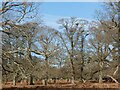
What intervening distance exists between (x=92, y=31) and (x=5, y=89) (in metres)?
10.7

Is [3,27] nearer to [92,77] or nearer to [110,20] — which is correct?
[110,20]

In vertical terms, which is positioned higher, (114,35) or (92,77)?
(114,35)

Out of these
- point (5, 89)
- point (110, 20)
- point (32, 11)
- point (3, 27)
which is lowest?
point (5, 89)

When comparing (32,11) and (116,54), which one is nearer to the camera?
(32,11)

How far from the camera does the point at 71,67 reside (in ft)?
85.3

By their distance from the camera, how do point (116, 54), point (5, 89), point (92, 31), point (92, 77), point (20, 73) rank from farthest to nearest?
point (92, 77), point (92, 31), point (116, 54), point (5, 89), point (20, 73)

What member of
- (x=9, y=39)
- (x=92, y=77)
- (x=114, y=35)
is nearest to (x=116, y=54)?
(x=114, y=35)

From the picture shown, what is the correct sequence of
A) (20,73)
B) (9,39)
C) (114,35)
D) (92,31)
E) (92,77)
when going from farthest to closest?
1. (92,77)
2. (92,31)
3. (114,35)
4. (20,73)
5. (9,39)

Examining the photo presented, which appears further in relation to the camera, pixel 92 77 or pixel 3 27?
pixel 92 77

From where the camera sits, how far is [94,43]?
22.9 metres

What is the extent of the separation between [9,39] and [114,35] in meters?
8.78

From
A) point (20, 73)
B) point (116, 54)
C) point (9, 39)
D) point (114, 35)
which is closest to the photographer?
point (9, 39)

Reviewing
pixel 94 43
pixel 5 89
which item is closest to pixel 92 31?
pixel 94 43

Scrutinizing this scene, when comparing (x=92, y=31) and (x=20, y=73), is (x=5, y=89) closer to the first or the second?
(x=20, y=73)
